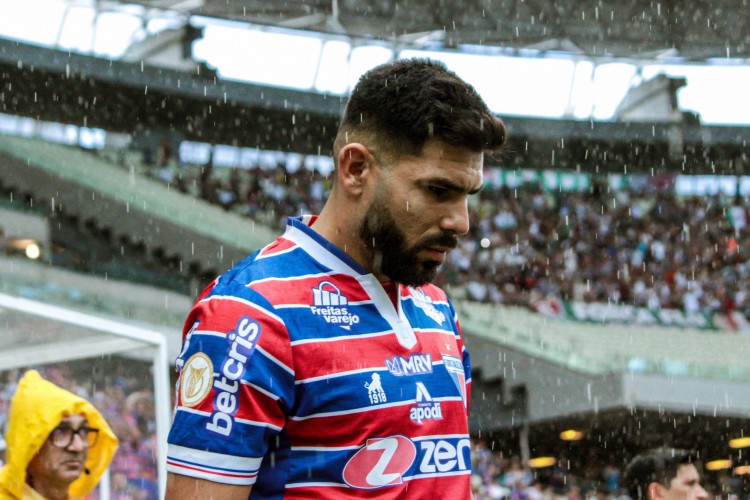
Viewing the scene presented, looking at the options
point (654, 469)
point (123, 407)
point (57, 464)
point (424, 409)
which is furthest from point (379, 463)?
point (123, 407)

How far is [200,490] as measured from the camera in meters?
1.89

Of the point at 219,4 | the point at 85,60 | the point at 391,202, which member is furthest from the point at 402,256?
the point at 219,4

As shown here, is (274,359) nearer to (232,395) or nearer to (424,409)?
(232,395)

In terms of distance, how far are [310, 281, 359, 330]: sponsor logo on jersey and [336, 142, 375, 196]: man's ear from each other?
0.20 meters

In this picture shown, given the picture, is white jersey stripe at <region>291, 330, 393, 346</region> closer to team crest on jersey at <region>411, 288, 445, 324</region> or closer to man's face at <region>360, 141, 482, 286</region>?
man's face at <region>360, 141, 482, 286</region>

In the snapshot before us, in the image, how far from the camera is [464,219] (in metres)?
2.11

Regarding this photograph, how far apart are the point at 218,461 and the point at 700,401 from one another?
16907 millimetres

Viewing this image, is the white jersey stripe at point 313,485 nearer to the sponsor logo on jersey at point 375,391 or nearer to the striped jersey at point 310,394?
the striped jersey at point 310,394

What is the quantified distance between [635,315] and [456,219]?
18178mm

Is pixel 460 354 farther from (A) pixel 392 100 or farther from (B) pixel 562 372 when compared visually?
(B) pixel 562 372

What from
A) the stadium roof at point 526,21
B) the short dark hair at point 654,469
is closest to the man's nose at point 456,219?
the short dark hair at point 654,469

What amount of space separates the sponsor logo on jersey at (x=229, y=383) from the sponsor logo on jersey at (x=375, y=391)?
0.23 meters

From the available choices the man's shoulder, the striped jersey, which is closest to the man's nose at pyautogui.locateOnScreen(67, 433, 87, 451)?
the man's shoulder

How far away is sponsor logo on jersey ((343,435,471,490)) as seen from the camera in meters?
1.97
